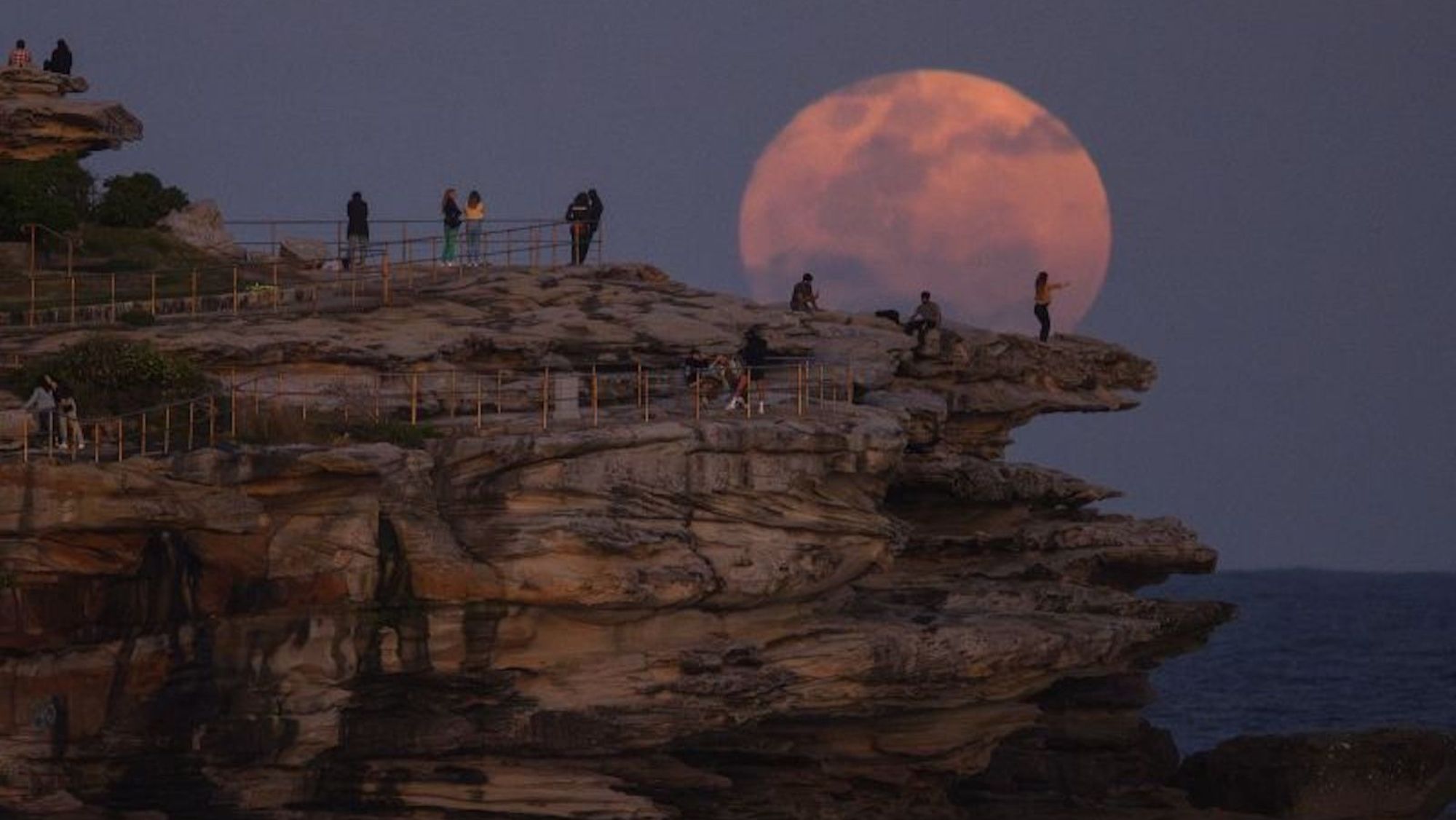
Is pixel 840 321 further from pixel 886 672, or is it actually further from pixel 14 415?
pixel 14 415

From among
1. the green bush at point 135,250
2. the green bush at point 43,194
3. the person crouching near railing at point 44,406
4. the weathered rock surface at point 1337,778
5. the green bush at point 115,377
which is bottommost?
the weathered rock surface at point 1337,778

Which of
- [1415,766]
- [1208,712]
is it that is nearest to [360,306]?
[1415,766]

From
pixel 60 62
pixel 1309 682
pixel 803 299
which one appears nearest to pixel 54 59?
pixel 60 62

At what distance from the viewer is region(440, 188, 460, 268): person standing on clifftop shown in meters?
67.4

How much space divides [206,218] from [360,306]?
12.9 meters

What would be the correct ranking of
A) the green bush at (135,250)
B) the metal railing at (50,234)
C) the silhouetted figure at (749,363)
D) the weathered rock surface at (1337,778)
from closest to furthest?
the silhouetted figure at (749,363) → the weathered rock surface at (1337,778) → the metal railing at (50,234) → the green bush at (135,250)

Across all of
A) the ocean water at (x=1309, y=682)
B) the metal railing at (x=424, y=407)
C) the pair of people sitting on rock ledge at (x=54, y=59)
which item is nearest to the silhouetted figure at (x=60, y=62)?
the pair of people sitting on rock ledge at (x=54, y=59)

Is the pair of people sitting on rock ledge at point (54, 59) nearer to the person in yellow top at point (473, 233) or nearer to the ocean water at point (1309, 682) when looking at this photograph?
the person in yellow top at point (473, 233)

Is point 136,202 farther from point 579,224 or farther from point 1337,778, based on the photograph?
point 1337,778

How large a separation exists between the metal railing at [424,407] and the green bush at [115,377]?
1.98 ft

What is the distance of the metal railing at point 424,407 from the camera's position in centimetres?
5212

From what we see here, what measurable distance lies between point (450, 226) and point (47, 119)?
12091mm

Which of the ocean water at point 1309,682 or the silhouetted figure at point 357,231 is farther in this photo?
the ocean water at point 1309,682

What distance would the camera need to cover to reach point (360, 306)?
62.2 m
